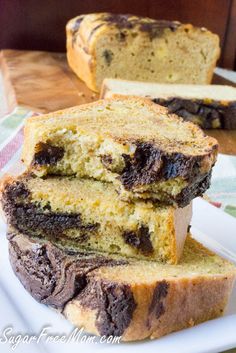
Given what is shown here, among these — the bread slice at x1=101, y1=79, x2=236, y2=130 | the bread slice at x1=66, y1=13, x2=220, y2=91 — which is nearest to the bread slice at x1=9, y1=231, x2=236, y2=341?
the bread slice at x1=101, y1=79, x2=236, y2=130

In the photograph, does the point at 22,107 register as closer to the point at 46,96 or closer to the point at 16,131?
the point at 46,96

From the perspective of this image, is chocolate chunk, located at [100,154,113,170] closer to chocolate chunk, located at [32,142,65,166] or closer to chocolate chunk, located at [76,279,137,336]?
chocolate chunk, located at [32,142,65,166]

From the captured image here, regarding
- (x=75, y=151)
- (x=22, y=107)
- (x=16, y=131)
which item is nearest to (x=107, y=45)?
(x=22, y=107)

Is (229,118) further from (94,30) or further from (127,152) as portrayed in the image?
(127,152)

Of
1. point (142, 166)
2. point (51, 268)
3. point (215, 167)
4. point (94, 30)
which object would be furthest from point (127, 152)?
point (94, 30)

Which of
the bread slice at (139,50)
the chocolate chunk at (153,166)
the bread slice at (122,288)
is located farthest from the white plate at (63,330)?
the bread slice at (139,50)
